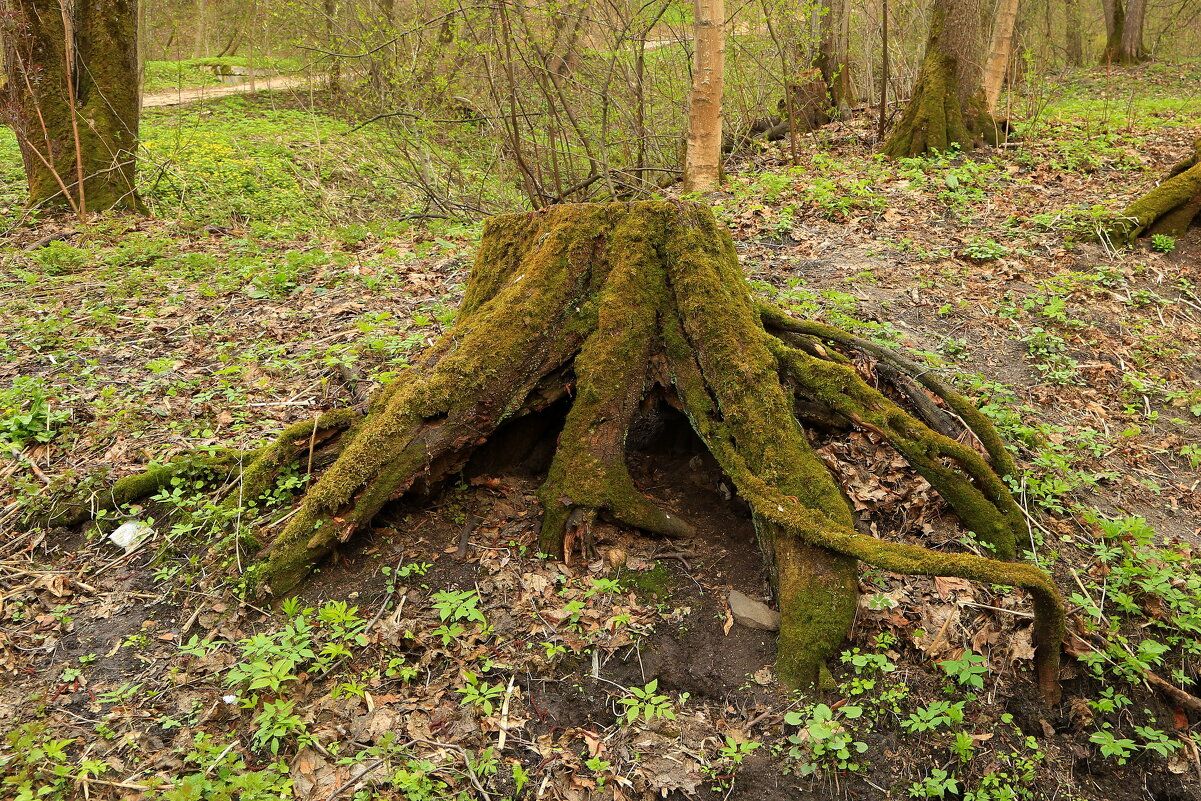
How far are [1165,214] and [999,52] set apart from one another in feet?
15.8

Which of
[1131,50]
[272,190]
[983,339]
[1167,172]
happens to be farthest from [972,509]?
[1131,50]

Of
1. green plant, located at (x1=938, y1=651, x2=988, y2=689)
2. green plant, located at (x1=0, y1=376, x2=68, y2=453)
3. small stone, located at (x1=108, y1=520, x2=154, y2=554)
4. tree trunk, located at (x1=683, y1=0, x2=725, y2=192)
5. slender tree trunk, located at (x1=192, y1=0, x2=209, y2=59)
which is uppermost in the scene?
slender tree trunk, located at (x1=192, y1=0, x2=209, y2=59)

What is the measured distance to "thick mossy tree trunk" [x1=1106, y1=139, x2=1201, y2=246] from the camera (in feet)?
22.4

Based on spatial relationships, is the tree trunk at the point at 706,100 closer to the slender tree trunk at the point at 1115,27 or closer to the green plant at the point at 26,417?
the green plant at the point at 26,417

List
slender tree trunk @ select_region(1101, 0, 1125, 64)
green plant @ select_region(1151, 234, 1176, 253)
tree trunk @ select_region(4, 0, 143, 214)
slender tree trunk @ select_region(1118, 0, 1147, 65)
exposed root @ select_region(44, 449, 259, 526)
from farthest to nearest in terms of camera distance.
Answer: slender tree trunk @ select_region(1101, 0, 1125, 64) < slender tree trunk @ select_region(1118, 0, 1147, 65) < tree trunk @ select_region(4, 0, 143, 214) < green plant @ select_region(1151, 234, 1176, 253) < exposed root @ select_region(44, 449, 259, 526)

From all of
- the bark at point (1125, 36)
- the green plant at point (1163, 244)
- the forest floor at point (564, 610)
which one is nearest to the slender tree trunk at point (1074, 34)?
the bark at point (1125, 36)

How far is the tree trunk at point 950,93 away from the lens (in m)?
9.67

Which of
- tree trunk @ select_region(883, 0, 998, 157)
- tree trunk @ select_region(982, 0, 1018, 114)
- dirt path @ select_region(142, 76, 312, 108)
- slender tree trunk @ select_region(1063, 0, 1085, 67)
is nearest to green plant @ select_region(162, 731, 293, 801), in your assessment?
tree trunk @ select_region(883, 0, 998, 157)

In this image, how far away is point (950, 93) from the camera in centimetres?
973

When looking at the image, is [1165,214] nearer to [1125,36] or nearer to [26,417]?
[26,417]

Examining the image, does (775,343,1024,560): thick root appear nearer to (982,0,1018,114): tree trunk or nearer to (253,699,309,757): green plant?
(253,699,309,757): green plant

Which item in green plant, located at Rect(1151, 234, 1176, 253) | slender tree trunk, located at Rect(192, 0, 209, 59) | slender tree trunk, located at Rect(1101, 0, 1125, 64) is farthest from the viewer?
slender tree trunk, located at Rect(192, 0, 209, 59)

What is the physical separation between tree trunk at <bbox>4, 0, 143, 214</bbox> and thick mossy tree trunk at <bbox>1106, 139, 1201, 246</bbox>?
11835 millimetres

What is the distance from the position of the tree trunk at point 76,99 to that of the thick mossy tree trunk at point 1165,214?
11.8 meters
